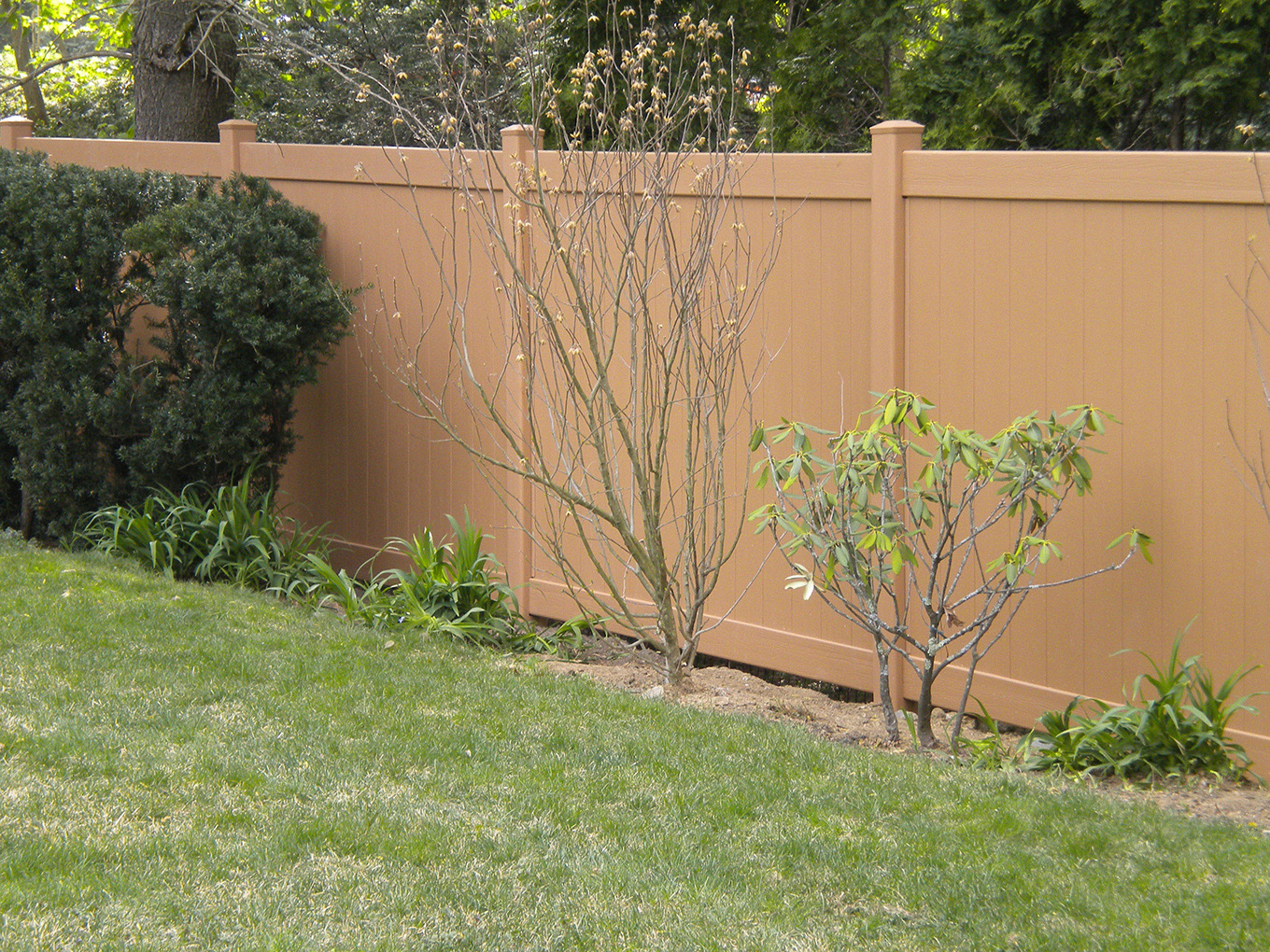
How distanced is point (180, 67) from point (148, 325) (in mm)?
3535

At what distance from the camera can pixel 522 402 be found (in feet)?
21.2

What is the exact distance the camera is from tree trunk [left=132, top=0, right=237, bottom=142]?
9.62 meters

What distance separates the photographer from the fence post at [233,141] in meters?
7.78

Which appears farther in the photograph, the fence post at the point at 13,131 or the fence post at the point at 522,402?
the fence post at the point at 13,131

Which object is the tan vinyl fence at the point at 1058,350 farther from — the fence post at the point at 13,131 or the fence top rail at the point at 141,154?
the fence post at the point at 13,131

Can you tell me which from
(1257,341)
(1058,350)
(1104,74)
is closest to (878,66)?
(1104,74)

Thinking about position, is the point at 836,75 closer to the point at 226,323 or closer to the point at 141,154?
the point at 141,154

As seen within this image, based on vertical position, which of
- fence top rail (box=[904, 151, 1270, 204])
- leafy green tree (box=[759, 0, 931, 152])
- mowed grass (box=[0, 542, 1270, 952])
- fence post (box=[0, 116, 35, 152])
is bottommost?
mowed grass (box=[0, 542, 1270, 952])

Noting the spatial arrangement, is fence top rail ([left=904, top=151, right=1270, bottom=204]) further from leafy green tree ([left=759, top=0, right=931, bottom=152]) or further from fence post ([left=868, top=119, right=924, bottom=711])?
leafy green tree ([left=759, top=0, right=931, bottom=152])

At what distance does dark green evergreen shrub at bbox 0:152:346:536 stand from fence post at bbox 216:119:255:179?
59cm

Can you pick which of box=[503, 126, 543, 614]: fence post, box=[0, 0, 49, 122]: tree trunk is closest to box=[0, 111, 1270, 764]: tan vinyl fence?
box=[503, 126, 543, 614]: fence post

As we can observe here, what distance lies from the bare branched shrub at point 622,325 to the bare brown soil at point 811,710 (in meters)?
0.17

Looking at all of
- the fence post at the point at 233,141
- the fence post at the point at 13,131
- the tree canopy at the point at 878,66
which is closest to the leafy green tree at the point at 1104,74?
the tree canopy at the point at 878,66

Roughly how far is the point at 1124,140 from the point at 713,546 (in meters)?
3.56
